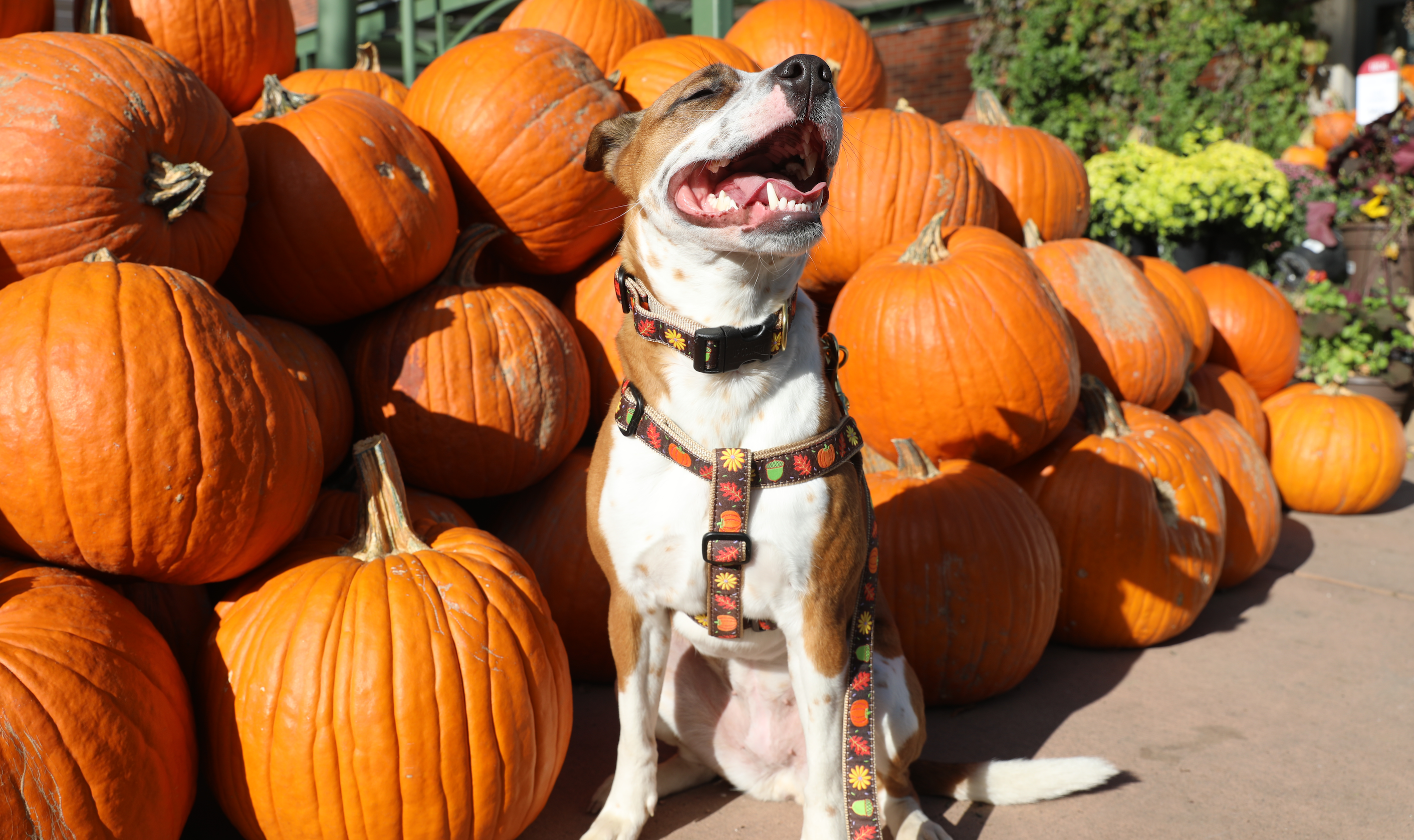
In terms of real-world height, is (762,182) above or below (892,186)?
above

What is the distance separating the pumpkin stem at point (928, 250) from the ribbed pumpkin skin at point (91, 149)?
2.60 metres

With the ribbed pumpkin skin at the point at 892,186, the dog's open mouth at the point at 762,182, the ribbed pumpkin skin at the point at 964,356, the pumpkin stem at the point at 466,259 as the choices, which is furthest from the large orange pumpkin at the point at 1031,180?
the dog's open mouth at the point at 762,182

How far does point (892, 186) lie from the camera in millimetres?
4355

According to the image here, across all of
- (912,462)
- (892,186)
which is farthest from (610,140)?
(892,186)

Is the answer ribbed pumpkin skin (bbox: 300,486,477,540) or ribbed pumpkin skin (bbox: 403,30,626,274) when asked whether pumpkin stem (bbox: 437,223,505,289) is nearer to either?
ribbed pumpkin skin (bbox: 403,30,626,274)

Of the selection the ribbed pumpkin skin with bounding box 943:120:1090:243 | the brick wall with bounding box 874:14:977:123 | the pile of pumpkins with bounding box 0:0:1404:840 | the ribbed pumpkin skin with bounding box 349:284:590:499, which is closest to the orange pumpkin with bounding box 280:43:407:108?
the pile of pumpkins with bounding box 0:0:1404:840

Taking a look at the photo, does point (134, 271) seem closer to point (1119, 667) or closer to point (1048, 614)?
point (1048, 614)

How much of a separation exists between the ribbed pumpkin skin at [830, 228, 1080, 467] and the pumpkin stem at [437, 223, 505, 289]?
1522mm

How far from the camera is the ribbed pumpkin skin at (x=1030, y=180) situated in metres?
5.05

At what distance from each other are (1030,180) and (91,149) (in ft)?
14.1

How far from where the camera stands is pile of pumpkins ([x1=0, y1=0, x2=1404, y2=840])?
209 cm

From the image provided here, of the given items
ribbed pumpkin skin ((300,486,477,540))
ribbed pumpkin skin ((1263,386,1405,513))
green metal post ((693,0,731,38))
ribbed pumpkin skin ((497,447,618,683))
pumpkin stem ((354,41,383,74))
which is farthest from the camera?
green metal post ((693,0,731,38))

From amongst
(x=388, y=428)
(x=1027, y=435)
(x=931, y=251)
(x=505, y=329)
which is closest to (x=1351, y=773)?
(x=1027, y=435)

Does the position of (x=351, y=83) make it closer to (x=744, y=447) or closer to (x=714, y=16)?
(x=714, y=16)
